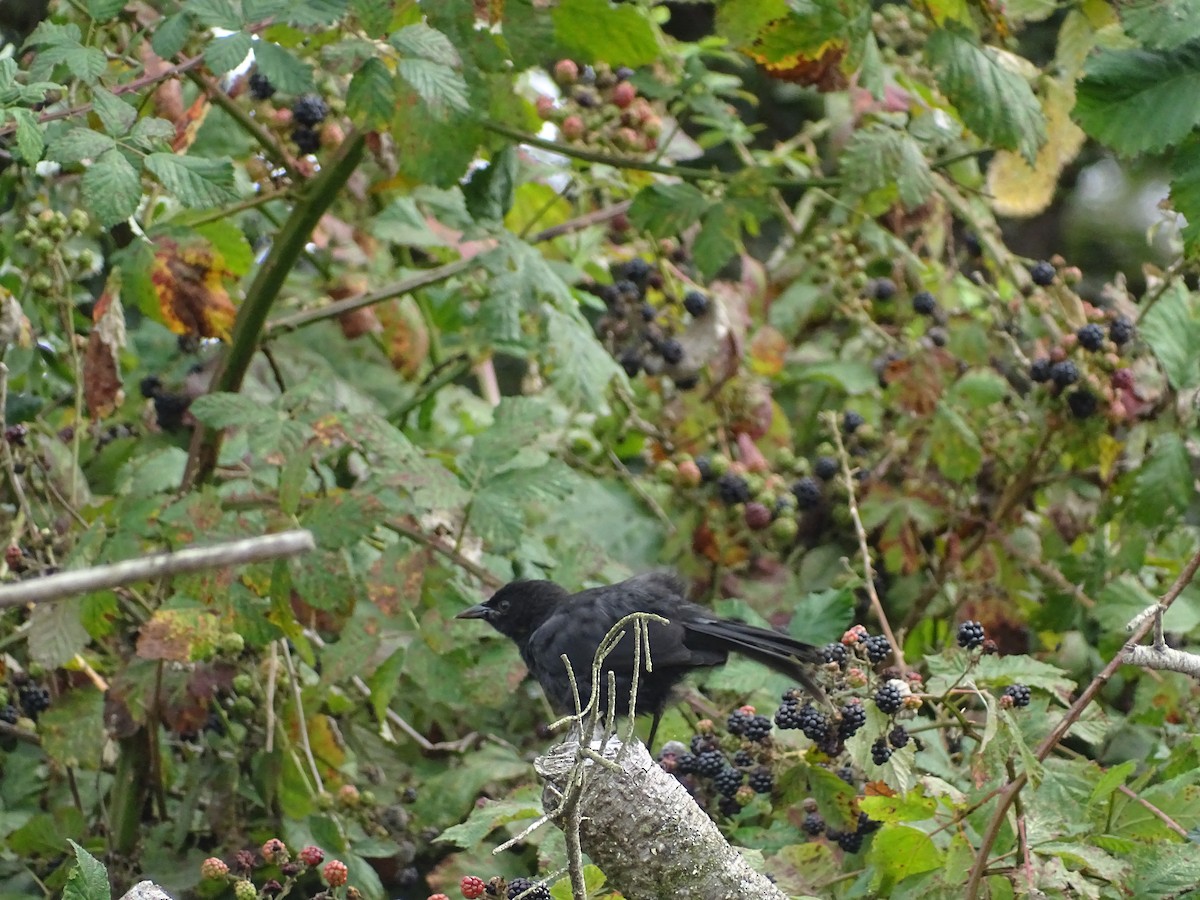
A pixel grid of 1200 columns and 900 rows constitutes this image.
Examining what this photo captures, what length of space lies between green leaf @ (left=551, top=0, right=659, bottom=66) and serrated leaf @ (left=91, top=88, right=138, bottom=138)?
116cm

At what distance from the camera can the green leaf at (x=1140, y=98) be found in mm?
3291

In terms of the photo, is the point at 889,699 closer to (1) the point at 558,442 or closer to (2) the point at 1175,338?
(2) the point at 1175,338

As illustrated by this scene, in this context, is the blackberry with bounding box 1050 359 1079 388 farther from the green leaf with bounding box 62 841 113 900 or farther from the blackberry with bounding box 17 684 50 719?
the green leaf with bounding box 62 841 113 900

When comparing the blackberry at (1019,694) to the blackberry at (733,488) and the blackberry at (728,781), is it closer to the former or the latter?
the blackberry at (728,781)

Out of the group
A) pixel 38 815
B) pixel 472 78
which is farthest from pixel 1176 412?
pixel 38 815

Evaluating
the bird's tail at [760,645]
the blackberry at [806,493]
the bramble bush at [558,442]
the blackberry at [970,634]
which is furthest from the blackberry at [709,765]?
the blackberry at [806,493]

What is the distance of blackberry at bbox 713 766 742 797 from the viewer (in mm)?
3172

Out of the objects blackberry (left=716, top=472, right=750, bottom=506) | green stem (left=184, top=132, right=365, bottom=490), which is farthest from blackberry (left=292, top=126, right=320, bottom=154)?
blackberry (left=716, top=472, right=750, bottom=506)

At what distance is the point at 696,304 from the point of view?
4848 mm

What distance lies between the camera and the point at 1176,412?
13.9 ft

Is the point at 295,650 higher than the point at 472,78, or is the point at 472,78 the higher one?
the point at 472,78

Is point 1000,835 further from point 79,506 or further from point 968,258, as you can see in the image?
point 968,258

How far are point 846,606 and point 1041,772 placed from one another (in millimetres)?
1058

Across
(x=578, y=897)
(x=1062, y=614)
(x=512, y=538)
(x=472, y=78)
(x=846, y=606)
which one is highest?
(x=472, y=78)
